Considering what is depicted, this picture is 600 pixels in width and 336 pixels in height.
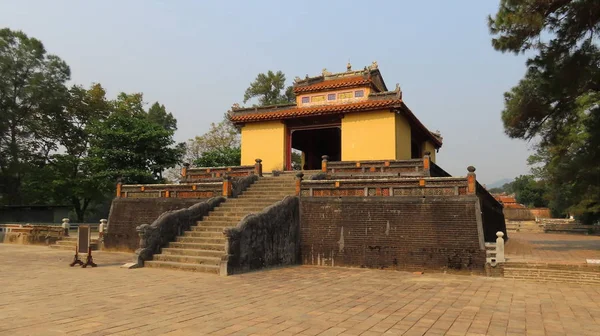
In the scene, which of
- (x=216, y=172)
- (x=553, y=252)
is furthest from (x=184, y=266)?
(x=553, y=252)

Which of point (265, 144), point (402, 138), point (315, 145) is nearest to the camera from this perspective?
point (402, 138)

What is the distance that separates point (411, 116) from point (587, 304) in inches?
498

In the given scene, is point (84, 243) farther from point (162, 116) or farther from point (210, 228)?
point (162, 116)

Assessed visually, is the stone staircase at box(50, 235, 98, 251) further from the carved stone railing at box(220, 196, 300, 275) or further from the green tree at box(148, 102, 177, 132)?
the green tree at box(148, 102, 177, 132)

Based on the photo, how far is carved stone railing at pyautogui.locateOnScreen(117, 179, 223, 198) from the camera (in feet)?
45.4

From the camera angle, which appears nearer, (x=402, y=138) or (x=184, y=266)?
(x=184, y=266)

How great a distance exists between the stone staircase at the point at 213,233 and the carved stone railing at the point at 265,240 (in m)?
0.55

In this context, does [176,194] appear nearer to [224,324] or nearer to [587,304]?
[224,324]

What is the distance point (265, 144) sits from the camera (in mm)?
19516

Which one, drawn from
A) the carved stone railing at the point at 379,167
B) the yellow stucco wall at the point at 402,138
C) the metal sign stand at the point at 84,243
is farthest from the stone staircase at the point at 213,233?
the yellow stucco wall at the point at 402,138

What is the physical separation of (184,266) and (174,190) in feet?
16.7

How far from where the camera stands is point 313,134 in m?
22.4

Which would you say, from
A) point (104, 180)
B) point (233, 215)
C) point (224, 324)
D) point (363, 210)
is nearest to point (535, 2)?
point (363, 210)

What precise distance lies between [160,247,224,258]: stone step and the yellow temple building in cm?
906
